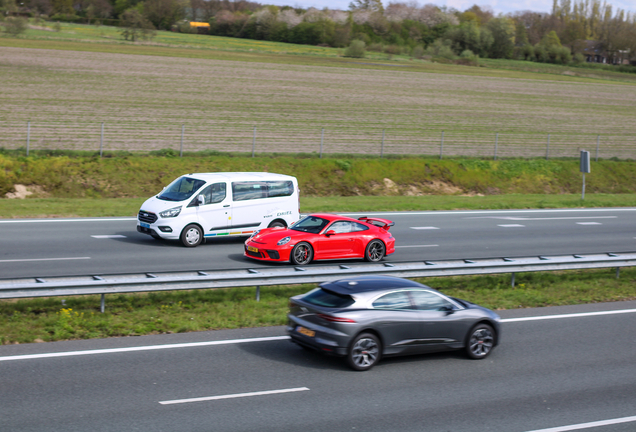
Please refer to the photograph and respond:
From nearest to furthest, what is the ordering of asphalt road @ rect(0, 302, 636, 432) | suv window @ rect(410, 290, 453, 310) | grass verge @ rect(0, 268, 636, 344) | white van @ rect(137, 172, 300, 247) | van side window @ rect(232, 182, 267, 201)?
asphalt road @ rect(0, 302, 636, 432)
suv window @ rect(410, 290, 453, 310)
grass verge @ rect(0, 268, 636, 344)
white van @ rect(137, 172, 300, 247)
van side window @ rect(232, 182, 267, 201)

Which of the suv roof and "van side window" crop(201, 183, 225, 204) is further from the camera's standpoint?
"van side window" crop(201, 183, 225, 204)

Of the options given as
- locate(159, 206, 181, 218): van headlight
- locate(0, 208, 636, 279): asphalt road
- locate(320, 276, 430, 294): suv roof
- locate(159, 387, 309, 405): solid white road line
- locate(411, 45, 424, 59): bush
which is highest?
locate(411, 45, 424, 59): bush

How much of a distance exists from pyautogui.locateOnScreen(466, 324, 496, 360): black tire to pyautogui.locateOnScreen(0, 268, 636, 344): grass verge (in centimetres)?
304

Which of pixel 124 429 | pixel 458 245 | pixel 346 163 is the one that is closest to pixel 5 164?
pixel 346 163

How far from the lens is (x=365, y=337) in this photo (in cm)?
912

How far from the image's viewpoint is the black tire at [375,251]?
54.9ft

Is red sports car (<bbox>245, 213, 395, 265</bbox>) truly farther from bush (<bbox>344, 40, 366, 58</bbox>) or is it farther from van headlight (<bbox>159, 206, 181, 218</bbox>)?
bush (<bbox>344, 40, 366, 58</bbox>)

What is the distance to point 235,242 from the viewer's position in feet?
62.2

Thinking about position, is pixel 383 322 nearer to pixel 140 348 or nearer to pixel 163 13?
pixel 140 348

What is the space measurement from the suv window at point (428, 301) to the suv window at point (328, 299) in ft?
3.56

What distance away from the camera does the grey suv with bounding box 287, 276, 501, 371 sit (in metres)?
9.02

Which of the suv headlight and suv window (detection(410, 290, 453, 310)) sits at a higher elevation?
suv window (detection(410, 290, 453, 310))

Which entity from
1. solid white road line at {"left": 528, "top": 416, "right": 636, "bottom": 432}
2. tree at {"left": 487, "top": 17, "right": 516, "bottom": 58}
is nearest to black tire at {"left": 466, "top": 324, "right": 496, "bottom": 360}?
solid white road line at {"left": 528, "top": 416, "right": 636, "bottom": 432}

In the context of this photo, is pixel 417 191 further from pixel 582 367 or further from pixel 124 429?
pixel 124 429
